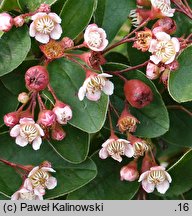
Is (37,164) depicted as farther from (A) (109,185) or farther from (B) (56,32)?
(B) (56,32)

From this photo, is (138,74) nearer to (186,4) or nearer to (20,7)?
(186,4)

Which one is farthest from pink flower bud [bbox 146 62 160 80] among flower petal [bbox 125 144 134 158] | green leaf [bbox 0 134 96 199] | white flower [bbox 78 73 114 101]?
green leaf [bbox 0 134 96 199]

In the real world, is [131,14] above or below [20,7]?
below

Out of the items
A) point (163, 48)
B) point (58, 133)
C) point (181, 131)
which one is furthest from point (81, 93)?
point (181, 131)

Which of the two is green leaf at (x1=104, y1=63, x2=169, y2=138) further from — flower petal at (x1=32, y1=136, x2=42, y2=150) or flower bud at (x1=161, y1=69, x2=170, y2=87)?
flower petal at (x1=32, y1=136, x2=42, y2=150)

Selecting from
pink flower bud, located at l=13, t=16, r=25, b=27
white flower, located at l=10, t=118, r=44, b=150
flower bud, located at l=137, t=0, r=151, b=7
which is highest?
pink flower bud, located at l=13, t=16, r=25, b=27

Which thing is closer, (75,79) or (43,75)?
(43,75)

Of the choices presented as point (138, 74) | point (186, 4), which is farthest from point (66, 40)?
point (186, 4)
